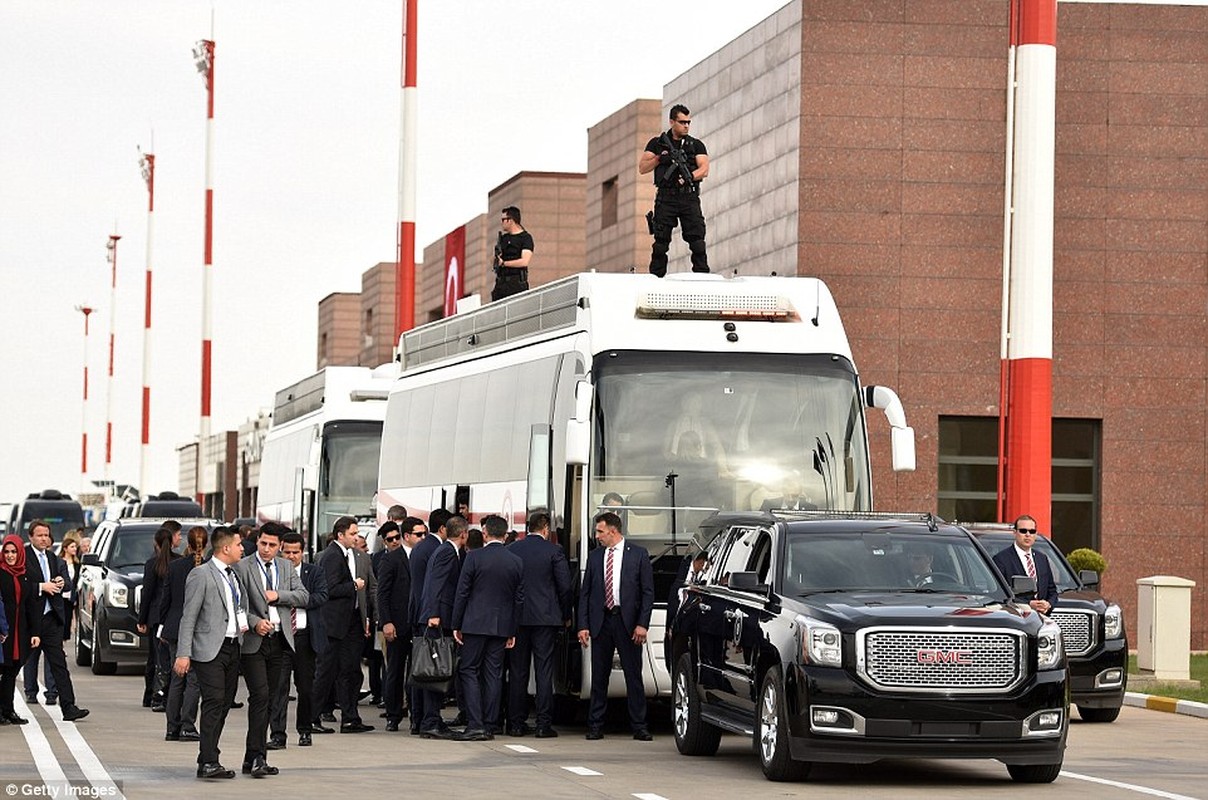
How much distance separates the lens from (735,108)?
3941 centimetres

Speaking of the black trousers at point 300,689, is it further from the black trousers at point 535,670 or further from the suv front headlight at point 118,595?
the suv front headlight at point 118,595

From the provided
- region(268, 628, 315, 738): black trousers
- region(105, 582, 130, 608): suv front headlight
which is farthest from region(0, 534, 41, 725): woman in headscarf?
region(105, 582, 130, 608): suv front headlight

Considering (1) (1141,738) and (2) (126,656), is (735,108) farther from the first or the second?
(1) (1141,738)

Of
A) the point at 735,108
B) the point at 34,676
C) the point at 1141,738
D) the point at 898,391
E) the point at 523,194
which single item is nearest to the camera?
the point at 1141,738

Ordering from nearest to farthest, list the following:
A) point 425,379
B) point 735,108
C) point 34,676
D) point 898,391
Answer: point 34,676
point 425,379
point 898,391
point 735,108

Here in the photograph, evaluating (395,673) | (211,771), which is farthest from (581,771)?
(395,673)

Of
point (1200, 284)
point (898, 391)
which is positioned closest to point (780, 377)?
point (898, 391)

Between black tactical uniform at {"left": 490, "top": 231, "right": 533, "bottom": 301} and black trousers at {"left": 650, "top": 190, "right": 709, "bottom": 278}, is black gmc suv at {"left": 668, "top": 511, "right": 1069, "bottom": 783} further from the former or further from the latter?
black tactical uniform at {"left": 490, "top": 231, "right": 533, "bottom": 301}

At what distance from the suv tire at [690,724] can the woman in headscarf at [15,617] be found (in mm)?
6140

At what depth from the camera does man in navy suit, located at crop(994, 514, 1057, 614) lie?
2189 centimetres

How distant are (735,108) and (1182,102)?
289 inches

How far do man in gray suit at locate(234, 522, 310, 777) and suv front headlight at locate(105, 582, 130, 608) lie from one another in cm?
1202

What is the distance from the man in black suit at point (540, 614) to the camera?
64.4 feet

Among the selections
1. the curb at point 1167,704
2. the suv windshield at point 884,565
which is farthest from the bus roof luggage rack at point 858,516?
the curb at point 1167,704
